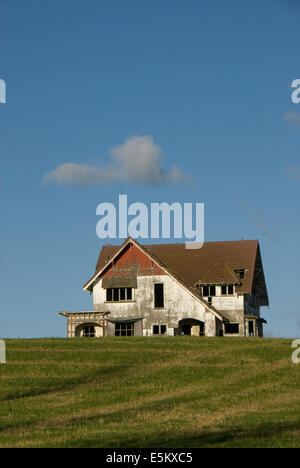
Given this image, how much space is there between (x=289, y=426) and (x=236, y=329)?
49.7 m

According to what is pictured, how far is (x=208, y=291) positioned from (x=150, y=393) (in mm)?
37222

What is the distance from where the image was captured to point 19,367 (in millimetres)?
51094

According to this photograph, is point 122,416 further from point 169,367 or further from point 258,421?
point 169,367

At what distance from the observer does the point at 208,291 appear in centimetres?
7875

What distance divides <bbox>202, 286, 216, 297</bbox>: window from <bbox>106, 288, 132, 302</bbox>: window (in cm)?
726

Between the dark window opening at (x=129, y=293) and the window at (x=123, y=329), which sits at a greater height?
the dark window opening at (x=129, y=293)

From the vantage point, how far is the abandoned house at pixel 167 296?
249 ft

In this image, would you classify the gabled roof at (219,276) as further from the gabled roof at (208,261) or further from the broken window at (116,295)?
the broken window at (116,295)

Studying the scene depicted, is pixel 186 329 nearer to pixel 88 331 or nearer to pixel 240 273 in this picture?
pixel 240 273

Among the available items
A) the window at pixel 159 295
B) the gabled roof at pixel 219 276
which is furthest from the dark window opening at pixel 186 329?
the gabled roof at pixel 219 276

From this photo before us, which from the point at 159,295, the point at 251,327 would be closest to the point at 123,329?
the point at 159,295

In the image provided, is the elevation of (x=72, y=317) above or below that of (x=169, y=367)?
above
